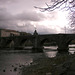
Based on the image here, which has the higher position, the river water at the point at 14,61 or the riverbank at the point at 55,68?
the riverbank at the point at 55,68

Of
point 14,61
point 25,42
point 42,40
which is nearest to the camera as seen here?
point 14,61

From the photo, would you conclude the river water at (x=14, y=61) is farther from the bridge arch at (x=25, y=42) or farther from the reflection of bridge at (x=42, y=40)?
the bridge arch at (x=25, y=42)

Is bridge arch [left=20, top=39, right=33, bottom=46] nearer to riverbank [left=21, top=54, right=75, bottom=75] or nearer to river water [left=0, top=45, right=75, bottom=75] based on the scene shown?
river water [left=0, top=45, right=75, bottom=75]

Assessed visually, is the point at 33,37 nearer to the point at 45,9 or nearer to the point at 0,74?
the point at 0,74

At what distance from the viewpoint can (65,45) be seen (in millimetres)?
44062

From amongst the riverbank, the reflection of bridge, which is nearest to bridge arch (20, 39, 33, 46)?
the reflection of bridge

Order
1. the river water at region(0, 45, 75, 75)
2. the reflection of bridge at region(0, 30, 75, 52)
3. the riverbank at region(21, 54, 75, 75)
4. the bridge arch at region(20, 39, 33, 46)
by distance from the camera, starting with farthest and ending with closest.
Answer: the bridge arch at region(20, 39, 33, 46) < the reflection of bridge at region(0, 30, 75, 52) < the river water at region(0, 45, 75, 75) < the riverbank at region(21, 54, 75, 75)

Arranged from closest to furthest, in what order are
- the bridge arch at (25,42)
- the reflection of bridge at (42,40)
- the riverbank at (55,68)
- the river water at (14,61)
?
the riverbank at (55,68) < the river water at (14,61) < the reflection of bridge at (42,40) < the bridge arch at (25,42)

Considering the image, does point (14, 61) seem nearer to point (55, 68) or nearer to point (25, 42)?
point (55, 68)

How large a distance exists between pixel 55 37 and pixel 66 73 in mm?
40124

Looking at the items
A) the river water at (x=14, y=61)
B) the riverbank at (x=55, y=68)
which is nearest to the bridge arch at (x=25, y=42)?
the river water at (x=14, y=61)


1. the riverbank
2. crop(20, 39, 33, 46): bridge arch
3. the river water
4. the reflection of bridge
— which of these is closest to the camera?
the riverbank

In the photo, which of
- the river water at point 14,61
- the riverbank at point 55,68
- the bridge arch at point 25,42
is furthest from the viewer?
the bridge arch at point 25,42

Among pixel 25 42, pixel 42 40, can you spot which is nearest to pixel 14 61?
pixel 42 40
